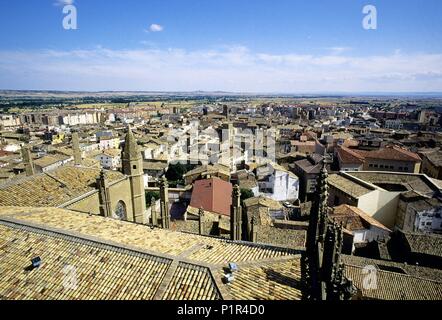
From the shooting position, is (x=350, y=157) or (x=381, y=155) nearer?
(x=381, y=155)

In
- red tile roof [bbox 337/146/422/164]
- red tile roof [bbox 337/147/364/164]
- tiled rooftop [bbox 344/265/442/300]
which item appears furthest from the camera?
red tile roof [bbox 337/147/364/164]

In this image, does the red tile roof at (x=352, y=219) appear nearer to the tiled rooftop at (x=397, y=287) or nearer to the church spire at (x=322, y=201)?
the tiled rooftop at (x=397, y=287)

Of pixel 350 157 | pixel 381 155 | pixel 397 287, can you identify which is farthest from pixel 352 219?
pixel 381 155

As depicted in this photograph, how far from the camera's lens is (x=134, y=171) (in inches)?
828

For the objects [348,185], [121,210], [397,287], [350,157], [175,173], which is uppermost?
[121,210]

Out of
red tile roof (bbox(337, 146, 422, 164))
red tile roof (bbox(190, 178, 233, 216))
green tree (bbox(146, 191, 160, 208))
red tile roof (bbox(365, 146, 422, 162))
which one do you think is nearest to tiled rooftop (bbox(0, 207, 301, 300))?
red tile roof (bbox(190, 178, 233, 216))

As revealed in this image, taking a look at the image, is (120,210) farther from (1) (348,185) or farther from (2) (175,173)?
(2) (175,173)

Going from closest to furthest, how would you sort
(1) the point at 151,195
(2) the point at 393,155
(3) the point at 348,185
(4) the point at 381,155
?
(3) the point at 348,185
(1) the point at 151,195
(2) the point at 393,155
(4) the point at 381,155

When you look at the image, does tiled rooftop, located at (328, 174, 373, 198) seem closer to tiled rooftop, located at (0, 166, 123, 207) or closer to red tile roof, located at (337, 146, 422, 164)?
red tile roof, located at (337, 146, 422, 164)

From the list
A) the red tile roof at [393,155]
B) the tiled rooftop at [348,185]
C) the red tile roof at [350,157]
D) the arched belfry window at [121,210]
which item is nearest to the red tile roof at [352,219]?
the tiled rooftop at [348,185]

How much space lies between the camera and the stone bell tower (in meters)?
20.5

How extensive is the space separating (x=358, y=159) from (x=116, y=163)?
46334 millimetres

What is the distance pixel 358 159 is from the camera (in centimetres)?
4694
